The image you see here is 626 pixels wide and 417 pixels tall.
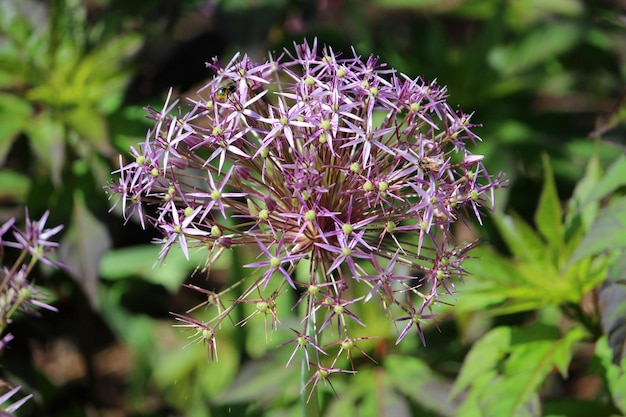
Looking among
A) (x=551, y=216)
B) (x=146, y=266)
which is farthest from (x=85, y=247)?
(x=551, y=216)

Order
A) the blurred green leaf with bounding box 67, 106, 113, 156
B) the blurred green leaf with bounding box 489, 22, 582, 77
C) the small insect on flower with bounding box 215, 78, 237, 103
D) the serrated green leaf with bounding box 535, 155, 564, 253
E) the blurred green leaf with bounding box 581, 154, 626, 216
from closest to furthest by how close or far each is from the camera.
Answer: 1. the small insect on flower with bounding box 215, 78, 237, 103
2. the blurred green leaf with bounding box 581, 154, 626, 216
3. the serrated green leaf with bounding box 535, 155, 564, 253
4. the blurred green leaf with bounding box 67, 106, 113, 156
5. the blurred green leaf with bounding box 489, 22, 582, 77

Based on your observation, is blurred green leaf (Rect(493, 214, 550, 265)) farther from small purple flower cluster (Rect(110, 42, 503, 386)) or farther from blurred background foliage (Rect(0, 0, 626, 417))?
small purple flower cluster (Rect(110, 42, 503, 386))

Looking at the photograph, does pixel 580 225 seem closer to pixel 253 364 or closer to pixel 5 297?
pixel 253 364

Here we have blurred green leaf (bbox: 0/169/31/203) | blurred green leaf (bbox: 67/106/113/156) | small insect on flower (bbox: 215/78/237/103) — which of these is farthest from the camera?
blurred green leaf (bbox: 0/169/31/203)

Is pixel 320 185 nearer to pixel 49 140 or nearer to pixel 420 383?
pixel 420 383

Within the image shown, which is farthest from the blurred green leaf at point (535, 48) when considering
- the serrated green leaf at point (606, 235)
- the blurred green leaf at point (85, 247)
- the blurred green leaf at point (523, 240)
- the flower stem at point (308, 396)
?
the flower stem at point (308, 396)

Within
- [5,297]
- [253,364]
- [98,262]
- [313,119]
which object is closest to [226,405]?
[253,364]

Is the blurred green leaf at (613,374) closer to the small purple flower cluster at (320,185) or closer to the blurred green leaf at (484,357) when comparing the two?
the blurred green leaf at (484,357)

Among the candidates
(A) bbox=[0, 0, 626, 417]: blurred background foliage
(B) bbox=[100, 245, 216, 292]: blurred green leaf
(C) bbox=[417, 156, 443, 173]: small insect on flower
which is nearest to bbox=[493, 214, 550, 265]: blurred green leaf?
(A) bbox=[0, 0, 626, 417]: blurred background foliage
